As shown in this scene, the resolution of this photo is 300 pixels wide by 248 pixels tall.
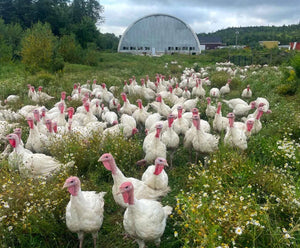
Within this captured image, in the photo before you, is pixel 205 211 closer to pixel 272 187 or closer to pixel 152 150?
pixel 272 187

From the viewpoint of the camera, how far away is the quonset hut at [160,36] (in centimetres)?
4509

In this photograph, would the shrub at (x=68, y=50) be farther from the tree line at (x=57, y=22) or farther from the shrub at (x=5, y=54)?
the shrub at (x=5, y=54)

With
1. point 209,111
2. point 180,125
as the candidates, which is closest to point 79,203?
point 180,125

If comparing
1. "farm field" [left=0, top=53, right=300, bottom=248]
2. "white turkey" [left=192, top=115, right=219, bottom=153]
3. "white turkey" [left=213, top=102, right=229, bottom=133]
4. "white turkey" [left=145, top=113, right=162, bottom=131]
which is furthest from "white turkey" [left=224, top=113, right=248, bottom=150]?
"white turkey" [left=145, top=113, right=162, bottom=131]

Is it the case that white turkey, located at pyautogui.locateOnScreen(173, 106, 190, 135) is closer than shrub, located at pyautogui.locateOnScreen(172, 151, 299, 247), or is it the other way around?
shrub, located at pyautogui.locateOnScreen(172, 151, 299, 247)

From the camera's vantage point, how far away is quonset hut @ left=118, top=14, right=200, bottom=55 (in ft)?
148

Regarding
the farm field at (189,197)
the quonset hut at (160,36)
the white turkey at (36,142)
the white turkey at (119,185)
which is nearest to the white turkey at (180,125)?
the farm field at (189,197)

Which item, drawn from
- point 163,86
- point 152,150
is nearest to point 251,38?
point 163,86

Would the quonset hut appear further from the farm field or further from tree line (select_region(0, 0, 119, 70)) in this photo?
→ the farm field

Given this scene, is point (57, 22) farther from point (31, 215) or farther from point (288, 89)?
point (31, 215)

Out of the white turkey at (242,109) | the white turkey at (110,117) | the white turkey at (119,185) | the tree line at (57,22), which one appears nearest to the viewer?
the white turkey at (119,185)

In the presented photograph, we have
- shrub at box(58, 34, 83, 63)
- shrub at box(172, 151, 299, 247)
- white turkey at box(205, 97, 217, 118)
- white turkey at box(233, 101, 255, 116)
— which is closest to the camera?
shrub at box(172, 151, 299, 247)

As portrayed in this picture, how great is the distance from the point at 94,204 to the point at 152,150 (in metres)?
1.81

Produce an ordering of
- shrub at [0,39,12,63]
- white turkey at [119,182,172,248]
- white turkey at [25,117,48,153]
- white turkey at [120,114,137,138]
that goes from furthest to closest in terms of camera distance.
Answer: shrub at [0,39,12,63] < white turkey at [120,114,137,138] < white turkey at [25,117,48,153] < white turkey at [119,182,172,248]
